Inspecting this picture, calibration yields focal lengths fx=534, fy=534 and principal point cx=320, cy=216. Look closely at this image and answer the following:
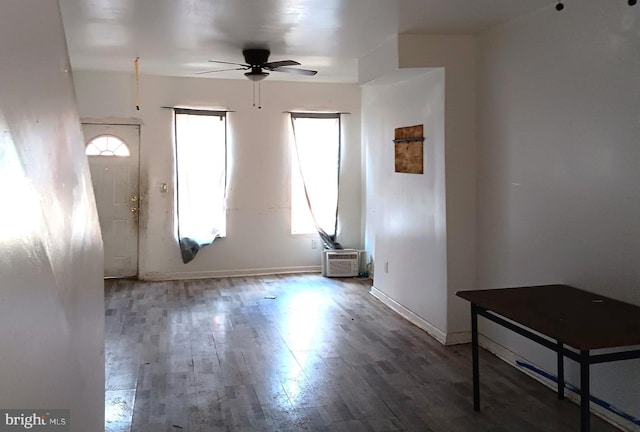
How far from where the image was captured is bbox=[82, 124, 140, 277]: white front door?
6668 mm

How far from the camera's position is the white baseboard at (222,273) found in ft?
22.5

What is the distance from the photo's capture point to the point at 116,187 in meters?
6.74

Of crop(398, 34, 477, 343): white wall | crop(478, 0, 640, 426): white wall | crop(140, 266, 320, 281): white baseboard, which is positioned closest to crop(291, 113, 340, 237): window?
crop(140, 266, 320, 281): white baseboard

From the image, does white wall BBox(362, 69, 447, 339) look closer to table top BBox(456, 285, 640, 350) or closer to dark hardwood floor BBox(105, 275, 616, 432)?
dark hardwood floor BBox(105, 275, 616, 432)

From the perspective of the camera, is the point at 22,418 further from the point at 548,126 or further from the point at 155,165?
the point at 155,165

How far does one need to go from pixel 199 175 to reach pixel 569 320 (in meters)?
5.23

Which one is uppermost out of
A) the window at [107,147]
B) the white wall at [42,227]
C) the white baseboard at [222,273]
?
the window at [107,147]

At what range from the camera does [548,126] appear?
3.53m

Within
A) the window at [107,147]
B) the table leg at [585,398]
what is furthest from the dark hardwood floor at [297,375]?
the window at [107,147]

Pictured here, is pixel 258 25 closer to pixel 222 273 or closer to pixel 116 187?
pixel 116 187

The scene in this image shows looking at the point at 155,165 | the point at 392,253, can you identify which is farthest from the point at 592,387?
the point at 155,165

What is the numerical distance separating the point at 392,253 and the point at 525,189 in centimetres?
197

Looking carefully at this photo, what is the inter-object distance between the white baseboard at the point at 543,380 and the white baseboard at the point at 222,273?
11.1ft

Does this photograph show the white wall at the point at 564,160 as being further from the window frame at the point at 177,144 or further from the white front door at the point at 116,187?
the white front door at the point at 116,187
